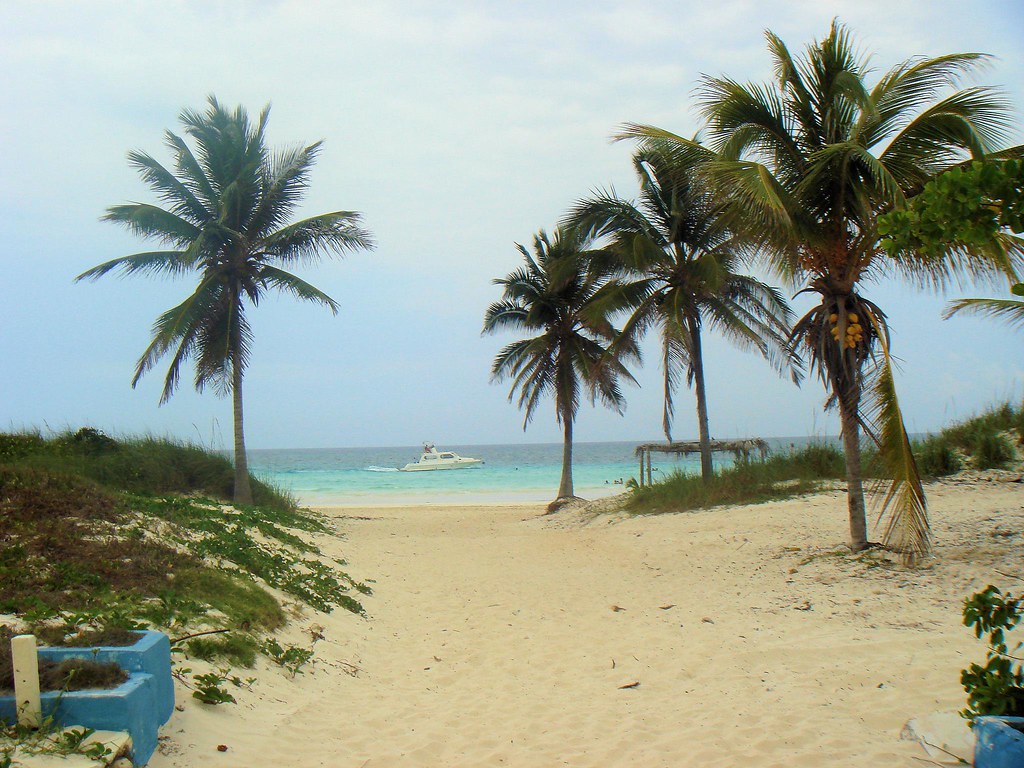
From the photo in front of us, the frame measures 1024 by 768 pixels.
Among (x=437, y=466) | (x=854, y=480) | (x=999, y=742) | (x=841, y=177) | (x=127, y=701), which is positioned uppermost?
(x=841, y=177)

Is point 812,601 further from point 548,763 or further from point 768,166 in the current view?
point 768,166

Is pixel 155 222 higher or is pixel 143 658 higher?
pixel 155 222

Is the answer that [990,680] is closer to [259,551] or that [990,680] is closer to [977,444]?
[259,551]

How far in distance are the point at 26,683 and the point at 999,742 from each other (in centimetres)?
421

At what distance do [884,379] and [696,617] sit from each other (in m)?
3.30

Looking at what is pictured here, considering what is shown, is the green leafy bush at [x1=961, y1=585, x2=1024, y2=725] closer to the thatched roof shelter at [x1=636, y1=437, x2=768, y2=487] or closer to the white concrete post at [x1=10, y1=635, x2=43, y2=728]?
the white concrete post at [x1=10, y1=635, x2=43, y2=728]

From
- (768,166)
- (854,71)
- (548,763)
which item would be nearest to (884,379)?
(768,166)

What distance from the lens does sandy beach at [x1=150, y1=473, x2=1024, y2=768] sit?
4.07 meters

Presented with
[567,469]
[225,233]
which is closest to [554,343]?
[567,469]

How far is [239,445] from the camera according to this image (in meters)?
16.4

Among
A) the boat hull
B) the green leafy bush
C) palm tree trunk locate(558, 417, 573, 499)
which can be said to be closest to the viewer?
the green leafy bush

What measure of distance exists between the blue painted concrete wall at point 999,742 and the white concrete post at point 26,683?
412 cm

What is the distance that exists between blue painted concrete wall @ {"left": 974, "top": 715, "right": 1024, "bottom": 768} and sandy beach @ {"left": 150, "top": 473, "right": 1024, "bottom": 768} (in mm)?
468

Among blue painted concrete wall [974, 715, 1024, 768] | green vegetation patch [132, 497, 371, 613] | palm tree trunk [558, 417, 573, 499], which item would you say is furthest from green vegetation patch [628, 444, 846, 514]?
blue painted concrete wall [974, 715, 1024, 768]
